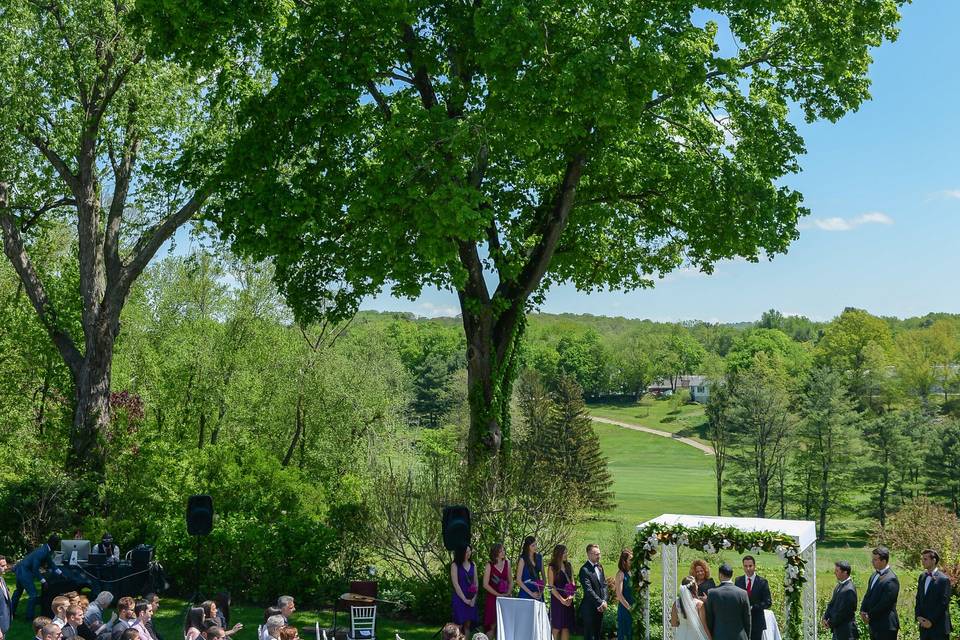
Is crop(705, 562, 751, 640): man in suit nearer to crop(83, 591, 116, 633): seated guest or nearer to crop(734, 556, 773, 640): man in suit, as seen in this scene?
crop(734, 556, 773, 640): man in suit

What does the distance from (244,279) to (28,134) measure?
17.5 metres

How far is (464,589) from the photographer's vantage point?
12.5 metres

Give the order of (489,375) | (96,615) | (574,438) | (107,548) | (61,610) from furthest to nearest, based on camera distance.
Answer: (574,438) < (489,375) < (107,548) < (96,615) < (61,610)

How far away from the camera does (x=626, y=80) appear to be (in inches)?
552

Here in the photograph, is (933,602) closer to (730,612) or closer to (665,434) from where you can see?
(730,612)

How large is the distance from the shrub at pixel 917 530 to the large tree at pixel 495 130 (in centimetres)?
1641

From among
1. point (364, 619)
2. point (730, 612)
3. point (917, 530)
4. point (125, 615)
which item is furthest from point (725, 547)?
point (917, 530)

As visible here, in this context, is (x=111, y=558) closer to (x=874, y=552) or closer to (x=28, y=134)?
(x=28, y=134)

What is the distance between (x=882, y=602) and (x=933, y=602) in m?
0.66

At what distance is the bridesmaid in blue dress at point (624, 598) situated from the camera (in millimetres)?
12531

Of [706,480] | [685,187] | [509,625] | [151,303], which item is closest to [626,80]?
[685,187]

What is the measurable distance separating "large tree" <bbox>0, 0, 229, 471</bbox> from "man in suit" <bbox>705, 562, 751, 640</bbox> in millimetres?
15074

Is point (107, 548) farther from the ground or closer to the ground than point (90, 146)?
closer to the ground

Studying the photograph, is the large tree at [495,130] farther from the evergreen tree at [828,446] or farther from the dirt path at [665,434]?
the dirt path at [665,434]
